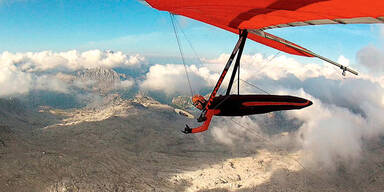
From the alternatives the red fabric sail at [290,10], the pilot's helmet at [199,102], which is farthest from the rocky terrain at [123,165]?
the red fabric sail at [290,10]

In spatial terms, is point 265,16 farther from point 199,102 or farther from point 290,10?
point 199,102

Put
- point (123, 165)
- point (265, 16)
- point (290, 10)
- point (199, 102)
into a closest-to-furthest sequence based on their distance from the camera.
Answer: point (290, 10), point (265, 16), point (199, 102), point (123, 165)

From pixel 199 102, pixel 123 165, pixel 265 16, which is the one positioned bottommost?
pixel 123 165

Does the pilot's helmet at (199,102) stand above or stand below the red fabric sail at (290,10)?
below

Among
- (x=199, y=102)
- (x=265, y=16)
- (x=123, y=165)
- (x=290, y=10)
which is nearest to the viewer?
(x=290, y=10)

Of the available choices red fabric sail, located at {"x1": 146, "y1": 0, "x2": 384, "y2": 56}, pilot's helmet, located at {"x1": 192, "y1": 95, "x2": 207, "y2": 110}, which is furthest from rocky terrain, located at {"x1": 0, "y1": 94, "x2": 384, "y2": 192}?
red fabric sail, located at {"x1": 146, "y1": 0, "x2": 384, "y2": 56}

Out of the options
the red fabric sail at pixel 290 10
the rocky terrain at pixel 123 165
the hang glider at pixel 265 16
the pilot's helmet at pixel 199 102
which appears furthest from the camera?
the rocky terrain at pixel 123 165

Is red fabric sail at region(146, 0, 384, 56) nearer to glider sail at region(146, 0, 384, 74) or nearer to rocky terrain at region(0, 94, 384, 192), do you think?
glider sail at region(146, 0, 384, 74)

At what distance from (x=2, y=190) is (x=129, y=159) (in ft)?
288

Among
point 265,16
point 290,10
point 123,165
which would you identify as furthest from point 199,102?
point 123,165

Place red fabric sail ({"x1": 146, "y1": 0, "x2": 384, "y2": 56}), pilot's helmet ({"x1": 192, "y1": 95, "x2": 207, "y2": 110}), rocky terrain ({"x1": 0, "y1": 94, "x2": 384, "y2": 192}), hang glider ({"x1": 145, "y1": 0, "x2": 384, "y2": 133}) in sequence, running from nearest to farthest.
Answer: red fabric sail ({"x1": 146, "y1": 0, "x2": 384, "y2": 56})
hang glider ({"x1": 145, "y1": 0, "x2": 384, "y2": 133})
pilot's helmet ({"x1": 192, "y1": 95, "x2": 207, "y2": 110})
rocky terrain ({"x1": 0, "y1": 94, "x2": 384, "y2": 192})

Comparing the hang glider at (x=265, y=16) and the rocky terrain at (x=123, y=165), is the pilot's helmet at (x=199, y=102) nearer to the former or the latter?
the hang glider at (x=265, y=16)

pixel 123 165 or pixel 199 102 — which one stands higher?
pixel 199 102

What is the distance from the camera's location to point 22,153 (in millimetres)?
81062
